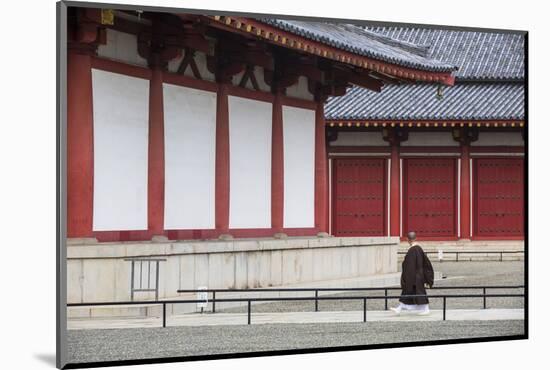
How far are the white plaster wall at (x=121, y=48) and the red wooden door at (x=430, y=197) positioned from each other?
13275 mm

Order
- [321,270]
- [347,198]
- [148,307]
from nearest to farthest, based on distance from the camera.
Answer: [148,307] → [321,270] → [347,198]

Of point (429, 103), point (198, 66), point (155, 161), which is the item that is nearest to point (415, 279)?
point (155, 161)

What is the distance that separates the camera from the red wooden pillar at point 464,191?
34875mm

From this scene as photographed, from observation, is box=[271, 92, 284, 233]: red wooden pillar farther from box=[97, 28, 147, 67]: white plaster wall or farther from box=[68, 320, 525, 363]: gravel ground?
box=[68, 320, 525, 363]: gravel ground

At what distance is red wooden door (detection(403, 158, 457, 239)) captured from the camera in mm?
33719

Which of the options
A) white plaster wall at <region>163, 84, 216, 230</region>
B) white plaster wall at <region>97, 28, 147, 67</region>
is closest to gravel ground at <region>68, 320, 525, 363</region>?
white plaster wall at <region>163, 84, 216, 230</region>

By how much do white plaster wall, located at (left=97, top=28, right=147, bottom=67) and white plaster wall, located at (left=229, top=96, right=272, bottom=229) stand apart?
273 centimetres

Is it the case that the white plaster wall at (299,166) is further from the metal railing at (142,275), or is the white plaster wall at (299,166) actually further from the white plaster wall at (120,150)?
the metal railing at (142,275)

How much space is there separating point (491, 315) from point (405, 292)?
51.8 inches

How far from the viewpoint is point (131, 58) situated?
2114 centimetres

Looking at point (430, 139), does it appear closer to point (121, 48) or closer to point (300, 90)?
point (300, 90)

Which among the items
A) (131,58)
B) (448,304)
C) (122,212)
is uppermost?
(131,58)

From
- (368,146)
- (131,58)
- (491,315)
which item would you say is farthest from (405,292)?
(368,146)

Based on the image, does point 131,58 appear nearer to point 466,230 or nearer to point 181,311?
point 181,311
